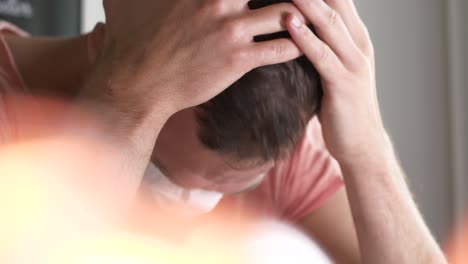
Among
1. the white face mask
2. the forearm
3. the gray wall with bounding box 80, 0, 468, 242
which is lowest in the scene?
the gray wall with bounding box 80, 0, 468, 242

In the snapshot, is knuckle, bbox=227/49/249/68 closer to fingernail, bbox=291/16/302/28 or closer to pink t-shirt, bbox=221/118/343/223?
fingernail, bbox=291/16/302/28

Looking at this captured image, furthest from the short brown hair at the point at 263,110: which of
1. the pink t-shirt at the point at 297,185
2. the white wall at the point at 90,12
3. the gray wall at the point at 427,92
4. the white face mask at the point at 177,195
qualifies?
the gray wall at the point at 427,92

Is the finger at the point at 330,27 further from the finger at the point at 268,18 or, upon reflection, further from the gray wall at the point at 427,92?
the gray wall at the point at 427,92

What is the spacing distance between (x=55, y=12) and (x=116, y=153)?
753 mm

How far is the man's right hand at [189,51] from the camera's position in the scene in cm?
59

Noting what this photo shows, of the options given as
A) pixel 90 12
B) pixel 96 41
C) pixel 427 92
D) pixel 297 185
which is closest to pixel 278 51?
pixel 96 41

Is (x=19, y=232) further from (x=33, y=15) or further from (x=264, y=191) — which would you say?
(x=33, y=15)

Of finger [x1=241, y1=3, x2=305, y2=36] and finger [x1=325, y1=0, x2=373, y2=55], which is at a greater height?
finger [x1=241, y1=3, x2=305, y2=36]

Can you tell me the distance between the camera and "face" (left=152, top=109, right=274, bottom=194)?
695 millimetres

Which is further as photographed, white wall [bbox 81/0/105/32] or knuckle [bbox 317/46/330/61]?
white wall [bbox 81/0/105/32]

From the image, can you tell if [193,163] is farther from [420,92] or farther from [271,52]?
[420,92]

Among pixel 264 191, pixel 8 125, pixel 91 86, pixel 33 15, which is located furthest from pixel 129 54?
pixel 33 15

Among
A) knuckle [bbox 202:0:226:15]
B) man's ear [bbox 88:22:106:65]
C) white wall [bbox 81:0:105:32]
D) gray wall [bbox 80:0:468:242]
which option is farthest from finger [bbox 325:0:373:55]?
gray wall [bbox 80:0:468:242]

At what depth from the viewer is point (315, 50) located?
607 millimetres
